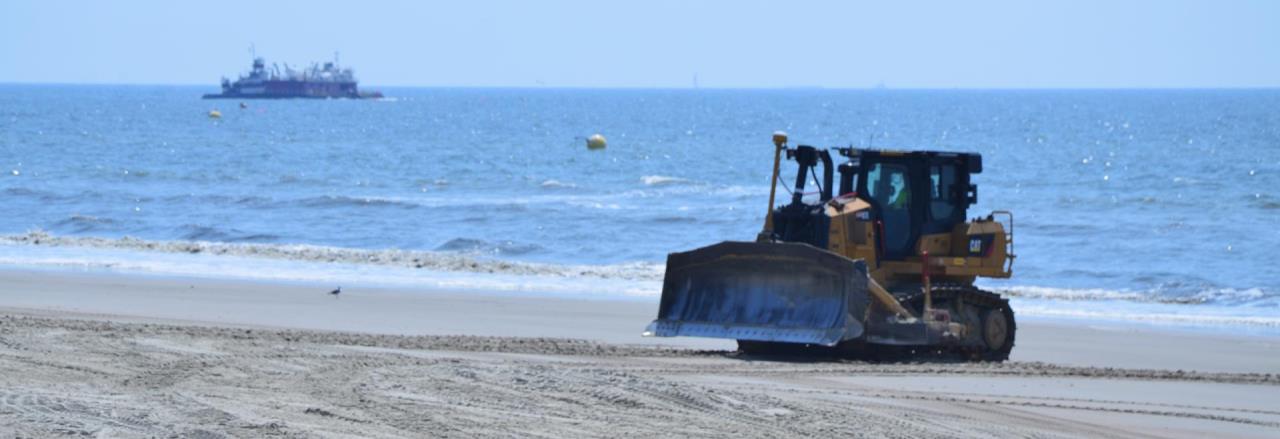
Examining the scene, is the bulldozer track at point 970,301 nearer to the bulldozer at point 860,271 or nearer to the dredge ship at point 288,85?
the bulldozer at point 860,271

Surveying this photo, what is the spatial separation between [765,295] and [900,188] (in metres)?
1.76

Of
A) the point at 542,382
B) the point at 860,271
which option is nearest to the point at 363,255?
the point at 860,271

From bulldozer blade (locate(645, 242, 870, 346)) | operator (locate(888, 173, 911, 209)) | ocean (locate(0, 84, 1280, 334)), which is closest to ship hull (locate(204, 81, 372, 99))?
ocean (locate(0, 84, 1280, 334))

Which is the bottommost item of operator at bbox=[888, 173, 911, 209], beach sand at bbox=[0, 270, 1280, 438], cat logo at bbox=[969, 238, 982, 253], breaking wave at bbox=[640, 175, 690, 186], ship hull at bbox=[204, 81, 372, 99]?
ship hull at bbox=[204, 81, 372, 99]

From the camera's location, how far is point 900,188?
48.5 feet

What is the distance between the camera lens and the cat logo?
1502 cm

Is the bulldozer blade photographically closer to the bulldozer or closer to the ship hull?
the bulldozer

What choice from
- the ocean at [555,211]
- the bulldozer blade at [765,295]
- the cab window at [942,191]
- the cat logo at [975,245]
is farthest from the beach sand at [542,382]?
the ocean at [555,211]

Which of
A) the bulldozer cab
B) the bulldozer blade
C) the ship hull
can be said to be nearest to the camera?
the bulldozer blade

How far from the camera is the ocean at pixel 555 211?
2389 centimetres

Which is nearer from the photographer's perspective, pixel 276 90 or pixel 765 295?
pixel 765 295

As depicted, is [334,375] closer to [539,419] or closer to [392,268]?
[539,419]

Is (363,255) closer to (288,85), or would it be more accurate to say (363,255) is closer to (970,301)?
(970,301)

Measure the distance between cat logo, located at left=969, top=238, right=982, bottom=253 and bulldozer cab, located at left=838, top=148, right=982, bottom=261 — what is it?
0.35m
